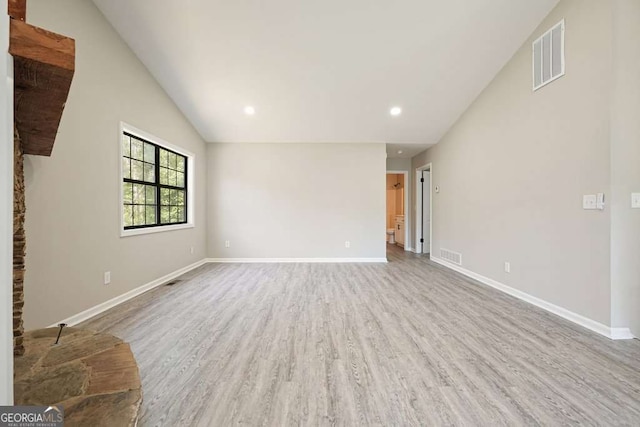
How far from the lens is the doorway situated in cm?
703

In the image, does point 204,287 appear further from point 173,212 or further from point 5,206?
point 5,206

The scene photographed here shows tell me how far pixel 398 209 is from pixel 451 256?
3.94 m

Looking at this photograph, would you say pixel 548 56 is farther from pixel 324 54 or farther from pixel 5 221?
pixel 5 221

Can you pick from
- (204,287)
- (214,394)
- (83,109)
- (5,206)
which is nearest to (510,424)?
(214,394)

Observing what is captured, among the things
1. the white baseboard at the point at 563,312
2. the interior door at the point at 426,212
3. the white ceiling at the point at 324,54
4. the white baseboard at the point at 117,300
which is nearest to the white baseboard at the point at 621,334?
the white baseboard at the point at 563,312

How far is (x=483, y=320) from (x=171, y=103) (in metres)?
5.11

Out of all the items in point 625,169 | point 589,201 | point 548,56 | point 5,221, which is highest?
point 548,56

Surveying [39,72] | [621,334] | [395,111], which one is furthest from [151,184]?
[621,334]

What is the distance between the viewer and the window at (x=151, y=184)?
3.36 m

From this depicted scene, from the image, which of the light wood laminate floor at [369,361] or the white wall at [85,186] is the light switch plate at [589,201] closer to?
the light wood laminate floor at [369,361]

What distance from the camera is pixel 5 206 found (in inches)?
22.1

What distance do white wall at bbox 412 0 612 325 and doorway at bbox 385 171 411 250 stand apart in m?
2.62

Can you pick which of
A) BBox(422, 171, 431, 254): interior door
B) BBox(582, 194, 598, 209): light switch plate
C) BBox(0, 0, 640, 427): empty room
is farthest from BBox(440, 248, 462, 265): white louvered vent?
BBox(582, 194, 598, 209): light switch plate

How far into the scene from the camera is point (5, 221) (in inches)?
22.4
